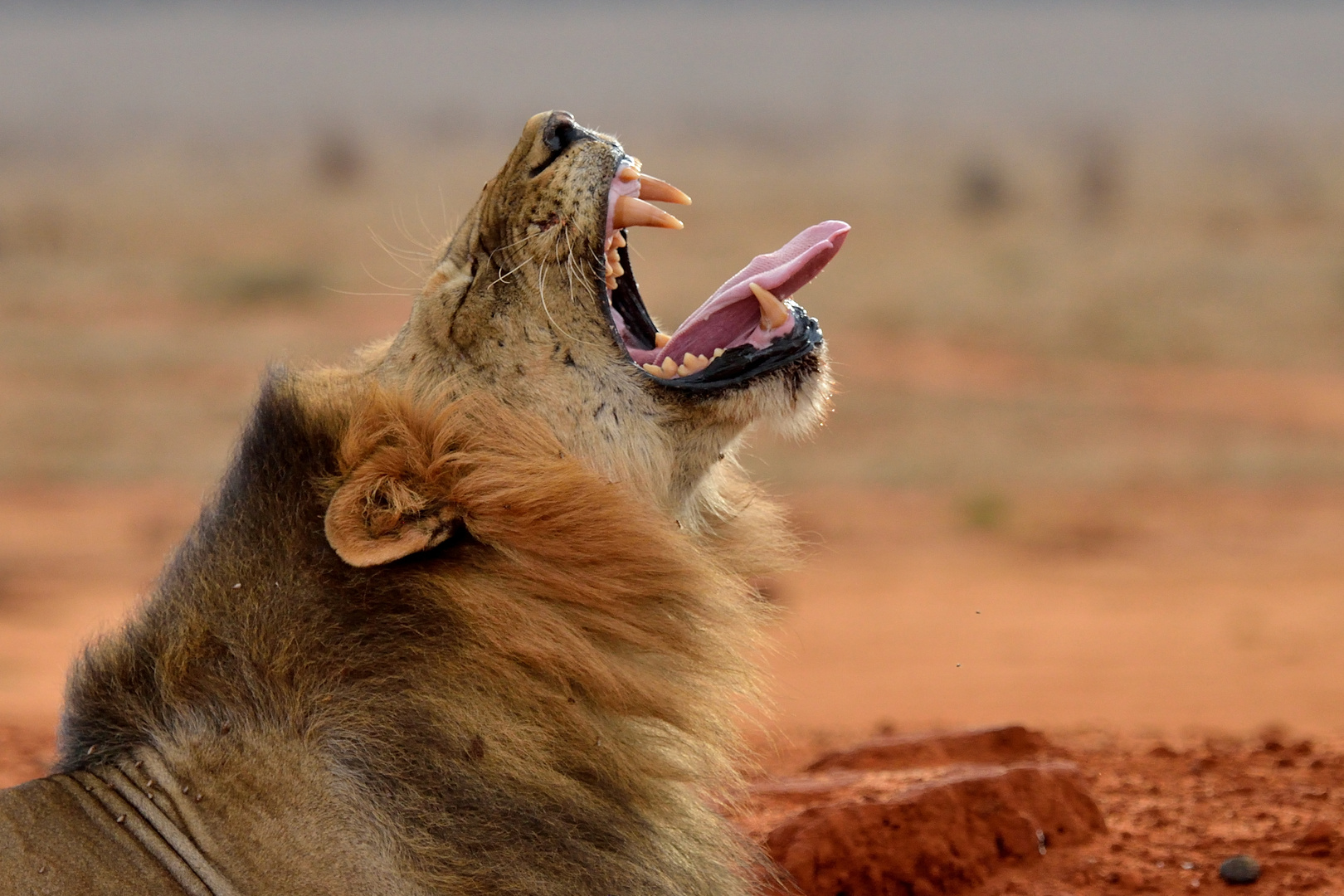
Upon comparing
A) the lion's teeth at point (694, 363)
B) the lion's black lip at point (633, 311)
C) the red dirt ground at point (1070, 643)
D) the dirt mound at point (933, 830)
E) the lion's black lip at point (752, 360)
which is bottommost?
the red dirt ground at point (1070, 643)

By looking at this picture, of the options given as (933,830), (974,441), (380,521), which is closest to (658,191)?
(380,521)

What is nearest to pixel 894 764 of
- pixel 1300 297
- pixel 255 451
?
pixel 255 451

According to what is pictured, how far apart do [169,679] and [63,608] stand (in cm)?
832

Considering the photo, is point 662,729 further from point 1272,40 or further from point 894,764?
point 1272,40

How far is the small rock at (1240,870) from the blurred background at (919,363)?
2056 millimetres

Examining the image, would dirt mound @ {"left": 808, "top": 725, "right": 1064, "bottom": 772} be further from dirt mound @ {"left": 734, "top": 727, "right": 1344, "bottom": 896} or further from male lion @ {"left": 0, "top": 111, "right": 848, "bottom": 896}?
male lion @ {"left": 0, "top": 111, "right": 848, "bottom": 896}

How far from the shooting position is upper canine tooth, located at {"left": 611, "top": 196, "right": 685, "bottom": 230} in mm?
3965

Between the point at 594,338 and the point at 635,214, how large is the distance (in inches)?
14.3

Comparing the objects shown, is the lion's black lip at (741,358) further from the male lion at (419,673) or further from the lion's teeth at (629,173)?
the lion's teeth at (629,173)

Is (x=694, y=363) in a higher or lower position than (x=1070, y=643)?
higher

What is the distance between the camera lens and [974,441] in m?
16.2

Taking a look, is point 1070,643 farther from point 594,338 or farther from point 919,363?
point 919,363

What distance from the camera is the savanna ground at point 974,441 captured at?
7.96m

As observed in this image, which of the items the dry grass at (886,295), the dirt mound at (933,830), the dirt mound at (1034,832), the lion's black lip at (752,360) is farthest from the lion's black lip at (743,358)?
the dirt mound at (1034,832)
